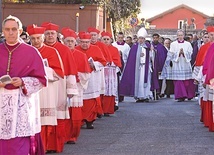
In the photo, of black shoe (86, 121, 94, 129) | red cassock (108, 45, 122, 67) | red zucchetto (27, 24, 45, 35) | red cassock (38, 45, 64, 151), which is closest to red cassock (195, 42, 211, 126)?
black shoe (86, 121, 94, 129)

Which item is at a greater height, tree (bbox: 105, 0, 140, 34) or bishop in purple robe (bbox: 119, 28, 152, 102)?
tree (bbox: 105, 0, 140, 34)

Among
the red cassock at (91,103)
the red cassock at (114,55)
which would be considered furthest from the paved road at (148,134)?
the red cassock at (114,55)

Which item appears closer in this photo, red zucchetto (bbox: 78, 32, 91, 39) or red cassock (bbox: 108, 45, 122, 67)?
red zucchetto (bbox: 78, 32, 91, 39)

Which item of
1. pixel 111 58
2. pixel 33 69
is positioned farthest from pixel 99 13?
pixel 33 69

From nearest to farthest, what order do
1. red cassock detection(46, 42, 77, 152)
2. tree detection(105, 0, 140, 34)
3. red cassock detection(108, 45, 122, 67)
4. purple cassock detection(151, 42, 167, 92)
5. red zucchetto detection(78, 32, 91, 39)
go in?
red cassock detection(46, 42, 77, 152)
red zucchetto detection(78, 32, 91, 39)
red cassock detection(108, 45, 122, 67)
purple cassock detection(151, 42, 167, 92)
tree detection(105, 0, 140, 34)

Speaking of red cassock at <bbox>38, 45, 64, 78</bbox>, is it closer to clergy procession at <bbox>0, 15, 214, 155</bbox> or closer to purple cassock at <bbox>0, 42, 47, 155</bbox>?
clergy procession at <bbox>0, 15, 214, 155</bbox>

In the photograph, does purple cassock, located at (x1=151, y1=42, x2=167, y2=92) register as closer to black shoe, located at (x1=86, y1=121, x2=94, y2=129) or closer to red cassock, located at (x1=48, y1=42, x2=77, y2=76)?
black shoe, located at (x1=86, y1=121, x2=94, y2=129)

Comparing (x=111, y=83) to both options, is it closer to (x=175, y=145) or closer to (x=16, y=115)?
(x=175, y=145)

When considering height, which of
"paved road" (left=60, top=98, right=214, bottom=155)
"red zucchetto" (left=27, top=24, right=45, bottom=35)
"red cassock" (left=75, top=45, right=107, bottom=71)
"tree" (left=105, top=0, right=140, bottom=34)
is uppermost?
"tree" (left=105, top=0, right=140, bottom=34)

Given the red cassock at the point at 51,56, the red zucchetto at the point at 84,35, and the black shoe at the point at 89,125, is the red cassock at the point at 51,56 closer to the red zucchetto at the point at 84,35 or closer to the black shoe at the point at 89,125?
the red zucchetto at the point at 84,35

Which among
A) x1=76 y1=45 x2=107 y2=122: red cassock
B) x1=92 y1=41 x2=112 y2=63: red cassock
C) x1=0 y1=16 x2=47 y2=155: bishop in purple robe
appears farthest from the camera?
x1=92 y1=41 x2=112 y2=63: red cassock

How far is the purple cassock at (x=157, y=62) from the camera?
75.2ft

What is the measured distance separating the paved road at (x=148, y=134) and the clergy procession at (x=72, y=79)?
335 millimetres

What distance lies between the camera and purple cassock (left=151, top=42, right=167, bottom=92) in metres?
22.9
